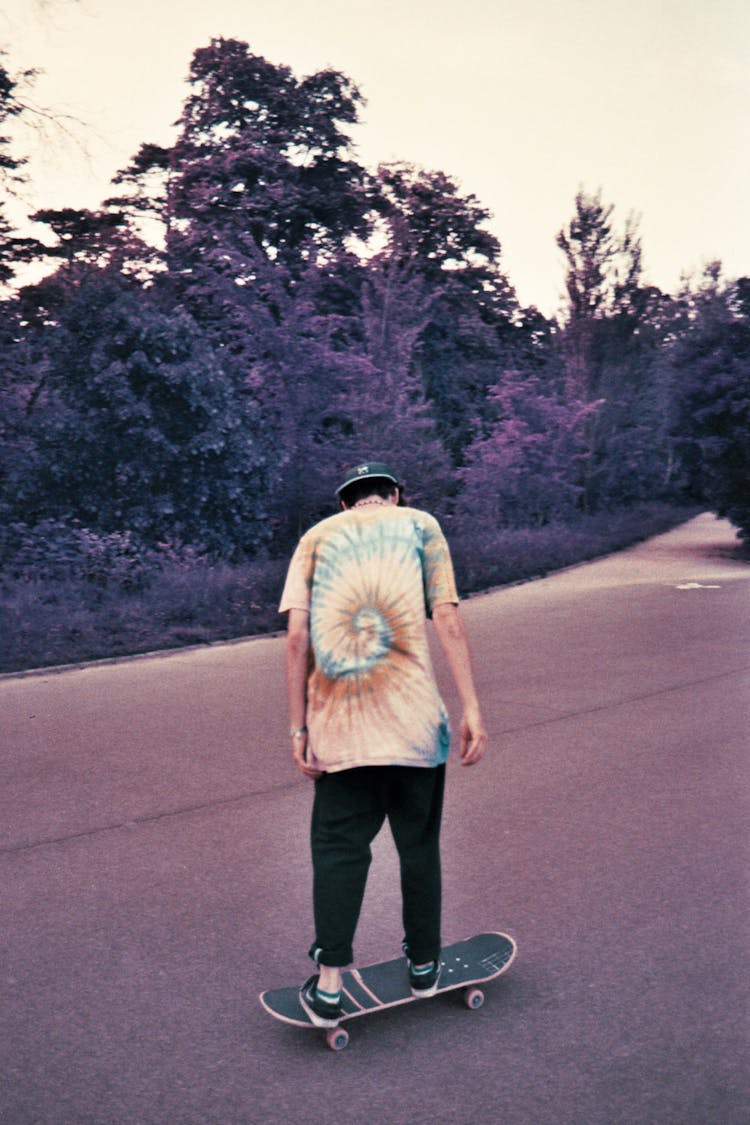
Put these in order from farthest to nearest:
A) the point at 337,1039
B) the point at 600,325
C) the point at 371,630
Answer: the point at 600,325 < the point at 371,630 < the point at 337,1039

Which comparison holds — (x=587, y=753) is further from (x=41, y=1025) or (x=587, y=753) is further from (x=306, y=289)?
(x=306, y=289)

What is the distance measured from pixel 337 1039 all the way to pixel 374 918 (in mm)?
1194

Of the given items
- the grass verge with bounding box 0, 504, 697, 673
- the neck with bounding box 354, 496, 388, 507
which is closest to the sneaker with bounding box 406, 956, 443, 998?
the neck with bounding box 354, 496, 388, 507

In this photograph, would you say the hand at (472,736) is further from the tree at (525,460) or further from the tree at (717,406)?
the tree at (717,406)

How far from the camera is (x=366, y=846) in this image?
3.85 metres

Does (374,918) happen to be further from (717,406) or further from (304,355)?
(717,406)

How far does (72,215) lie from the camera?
24.3 meters

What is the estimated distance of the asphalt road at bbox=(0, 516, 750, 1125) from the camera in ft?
11.2

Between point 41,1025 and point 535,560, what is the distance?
62.1 ft

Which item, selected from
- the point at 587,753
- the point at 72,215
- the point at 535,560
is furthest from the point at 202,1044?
the point at 72,215

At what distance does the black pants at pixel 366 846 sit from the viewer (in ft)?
12.4

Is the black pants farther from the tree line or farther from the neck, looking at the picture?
the tree line

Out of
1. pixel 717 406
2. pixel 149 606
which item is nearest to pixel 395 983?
pixel 149 606

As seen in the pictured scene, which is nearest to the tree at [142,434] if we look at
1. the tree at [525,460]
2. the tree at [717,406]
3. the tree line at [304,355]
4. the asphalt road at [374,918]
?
the tree line at [304,355]
